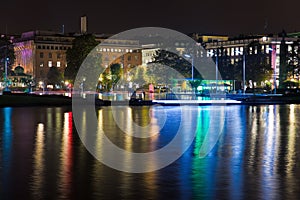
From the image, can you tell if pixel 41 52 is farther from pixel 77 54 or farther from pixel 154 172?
pixel 154 172

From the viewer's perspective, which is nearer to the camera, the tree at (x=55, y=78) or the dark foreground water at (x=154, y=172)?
the dark foreground water at (x=154, y=172)

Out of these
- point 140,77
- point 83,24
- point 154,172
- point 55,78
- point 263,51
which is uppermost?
point 83,24

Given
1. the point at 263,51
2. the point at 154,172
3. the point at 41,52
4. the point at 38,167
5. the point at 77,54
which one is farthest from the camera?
the point at 41,52

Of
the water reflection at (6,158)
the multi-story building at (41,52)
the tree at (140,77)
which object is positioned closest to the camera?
the water reflection at (6,158)

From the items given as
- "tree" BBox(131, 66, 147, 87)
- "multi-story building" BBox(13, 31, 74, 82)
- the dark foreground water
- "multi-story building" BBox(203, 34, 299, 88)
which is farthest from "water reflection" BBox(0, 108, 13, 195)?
"multi-story building" BBox(13, 31, 74, 82)

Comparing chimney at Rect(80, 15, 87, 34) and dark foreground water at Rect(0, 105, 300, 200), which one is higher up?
chimney at Rect(80, 15, 87, 34)

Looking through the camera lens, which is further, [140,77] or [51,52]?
[51,52]

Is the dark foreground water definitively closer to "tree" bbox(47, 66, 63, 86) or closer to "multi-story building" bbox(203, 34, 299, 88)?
"multi-story building" bbox(203, 34, 299, 88)

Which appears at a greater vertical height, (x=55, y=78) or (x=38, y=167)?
(x=55, y=78)

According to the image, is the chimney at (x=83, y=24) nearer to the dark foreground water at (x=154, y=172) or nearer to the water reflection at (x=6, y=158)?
the water reflection at (x=6, y=158)

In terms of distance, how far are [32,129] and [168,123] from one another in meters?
6.93

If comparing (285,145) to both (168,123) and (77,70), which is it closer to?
(168,123)

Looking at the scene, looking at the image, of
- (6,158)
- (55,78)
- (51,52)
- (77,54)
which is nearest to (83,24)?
(51,52)

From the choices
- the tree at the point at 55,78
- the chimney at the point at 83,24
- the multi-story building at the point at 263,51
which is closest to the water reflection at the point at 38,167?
the multi-story building at the point at 263,51
